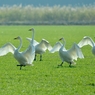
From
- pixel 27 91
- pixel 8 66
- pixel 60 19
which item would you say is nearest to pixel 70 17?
pixel 60 19

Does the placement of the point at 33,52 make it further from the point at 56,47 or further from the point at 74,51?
the point at 56,47

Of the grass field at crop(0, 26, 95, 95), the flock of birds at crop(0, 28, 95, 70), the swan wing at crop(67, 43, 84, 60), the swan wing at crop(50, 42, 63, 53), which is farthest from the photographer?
the swan wing at crop(50, 42, 63, 53)

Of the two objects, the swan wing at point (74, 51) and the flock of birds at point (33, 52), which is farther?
the swan wing at point (74, 51)

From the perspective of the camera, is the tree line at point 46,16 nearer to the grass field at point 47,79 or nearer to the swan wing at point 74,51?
the swan wing at point 74,51

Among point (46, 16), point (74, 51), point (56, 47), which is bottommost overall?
point (74, 51)

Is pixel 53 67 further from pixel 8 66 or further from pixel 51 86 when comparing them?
pixel 51 86

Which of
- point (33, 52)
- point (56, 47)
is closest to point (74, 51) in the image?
point (33, 52)

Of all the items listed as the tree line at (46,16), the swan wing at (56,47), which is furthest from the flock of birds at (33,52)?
the tree line at (46,16)

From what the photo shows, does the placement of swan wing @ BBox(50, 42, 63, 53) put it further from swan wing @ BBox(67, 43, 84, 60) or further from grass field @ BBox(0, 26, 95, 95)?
swan wing @ BBox(67, 43, 84, 60)

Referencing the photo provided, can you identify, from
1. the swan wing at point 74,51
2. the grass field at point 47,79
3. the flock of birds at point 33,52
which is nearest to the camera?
the grass field at point 47,79

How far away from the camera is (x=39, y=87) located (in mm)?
14227

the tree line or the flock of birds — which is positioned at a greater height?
the tree line

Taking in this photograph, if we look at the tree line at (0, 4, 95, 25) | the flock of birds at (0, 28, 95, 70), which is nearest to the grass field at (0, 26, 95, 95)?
the flock of birds at (0, 28, 95, 70)

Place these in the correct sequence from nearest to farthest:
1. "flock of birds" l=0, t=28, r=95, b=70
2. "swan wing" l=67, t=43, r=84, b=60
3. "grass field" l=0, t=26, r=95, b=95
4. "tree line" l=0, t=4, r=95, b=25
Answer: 1. "grass field" l=0, t=26, r=95, b=95
2. "flock of birds" l=0, t=28, r=95, b=70
3. "swan wing" l=67, t=43, r=84, b=60
4. "tree line" l=0, t=4, r=95, b=25
